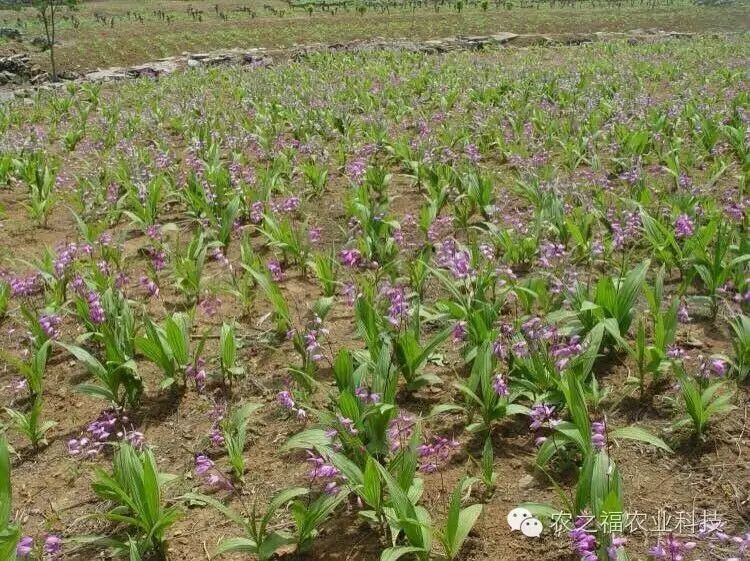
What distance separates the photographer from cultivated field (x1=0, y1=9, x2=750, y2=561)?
2.96 m

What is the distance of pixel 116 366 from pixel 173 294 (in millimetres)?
1672

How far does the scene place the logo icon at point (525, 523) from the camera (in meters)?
2.89

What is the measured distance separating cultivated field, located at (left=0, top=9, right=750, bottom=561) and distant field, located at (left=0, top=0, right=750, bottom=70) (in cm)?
2992

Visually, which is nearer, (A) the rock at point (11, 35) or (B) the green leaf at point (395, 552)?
(B) the green leaf at point (395, 552)

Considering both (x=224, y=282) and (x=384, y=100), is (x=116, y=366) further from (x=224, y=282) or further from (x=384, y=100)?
(x=384, y=100)

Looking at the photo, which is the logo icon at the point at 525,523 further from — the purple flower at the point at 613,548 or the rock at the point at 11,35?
the rock at the point at 11,35

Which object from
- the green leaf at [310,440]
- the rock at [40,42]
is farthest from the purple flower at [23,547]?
the rock at [40,42]

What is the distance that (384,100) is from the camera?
43.5 ft

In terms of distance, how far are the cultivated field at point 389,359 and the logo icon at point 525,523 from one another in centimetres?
3

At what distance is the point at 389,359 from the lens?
11.8 feet

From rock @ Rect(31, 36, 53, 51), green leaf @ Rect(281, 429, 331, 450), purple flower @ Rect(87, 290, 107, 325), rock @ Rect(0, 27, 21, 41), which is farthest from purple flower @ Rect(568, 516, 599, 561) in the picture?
rock @ Rect(0, 27, 21, 41)

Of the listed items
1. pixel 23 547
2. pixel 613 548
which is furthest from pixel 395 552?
pixel 23 547

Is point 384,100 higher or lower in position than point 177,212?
higher

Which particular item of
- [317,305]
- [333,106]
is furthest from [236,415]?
[333,106]
